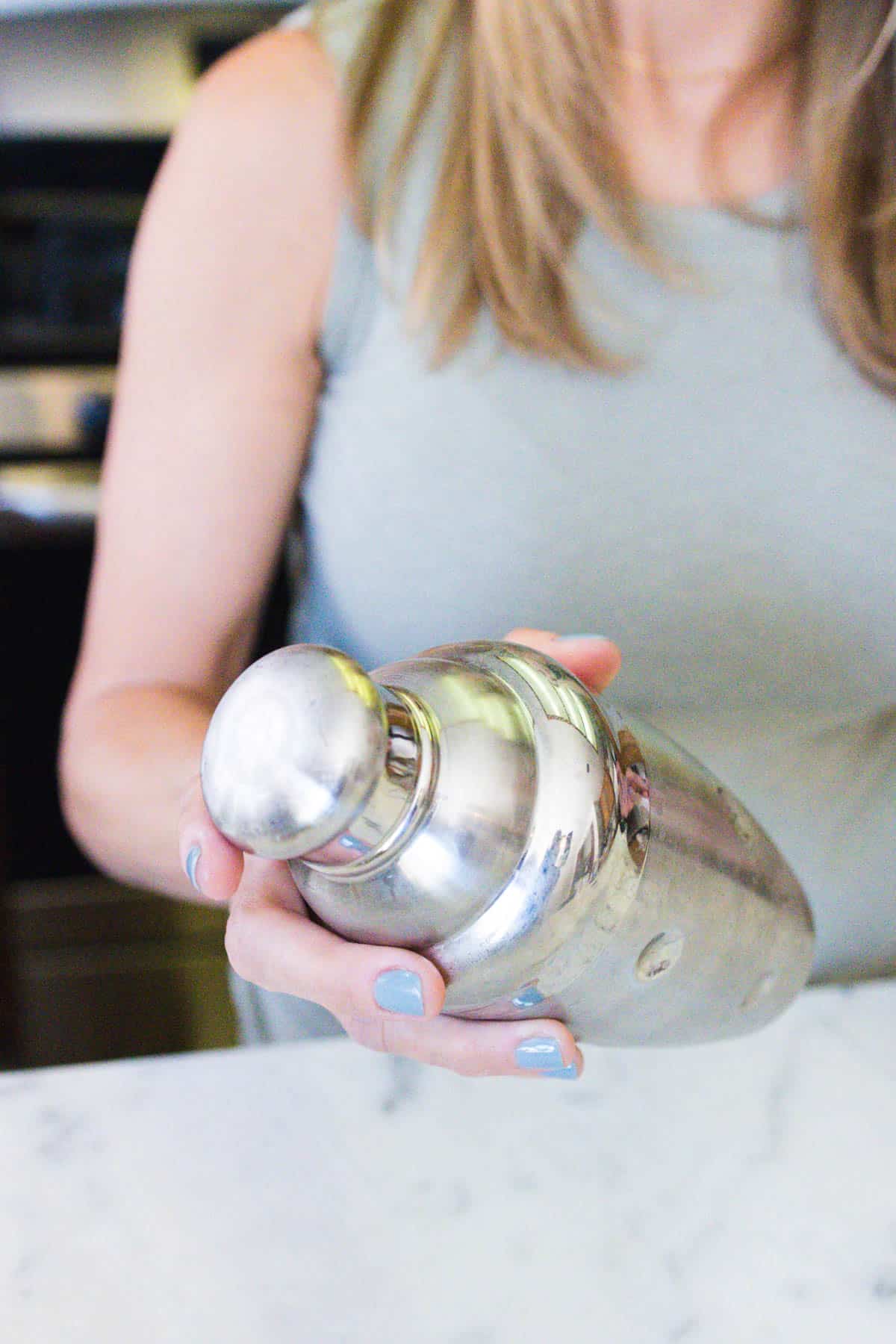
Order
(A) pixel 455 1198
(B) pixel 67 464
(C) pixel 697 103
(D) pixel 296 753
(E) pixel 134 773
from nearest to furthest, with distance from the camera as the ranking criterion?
(D) pixel 296 753 → (A) pixel 455 1198 → (E) pixel 134 773 → (C) pixel 697 103 → (B) pixel 67 464

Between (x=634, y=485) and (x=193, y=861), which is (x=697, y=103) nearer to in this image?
(x=634, y=485)

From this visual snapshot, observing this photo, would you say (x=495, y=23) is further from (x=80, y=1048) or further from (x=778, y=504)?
(x=80, y=1048)

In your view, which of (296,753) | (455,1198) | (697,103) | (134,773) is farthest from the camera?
(697,103)

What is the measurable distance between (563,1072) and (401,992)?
0.24 feet

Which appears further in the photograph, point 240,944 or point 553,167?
point 553,167

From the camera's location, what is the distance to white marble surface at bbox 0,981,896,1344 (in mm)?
356

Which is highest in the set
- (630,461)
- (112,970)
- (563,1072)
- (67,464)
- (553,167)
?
(553,167)

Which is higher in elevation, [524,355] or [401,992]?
[524,355]

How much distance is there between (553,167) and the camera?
0.65m

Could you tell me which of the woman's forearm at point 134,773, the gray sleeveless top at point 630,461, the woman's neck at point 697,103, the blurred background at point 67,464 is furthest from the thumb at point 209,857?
the blurred background at point 67,464

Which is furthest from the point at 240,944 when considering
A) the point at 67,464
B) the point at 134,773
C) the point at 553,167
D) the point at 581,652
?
the point at 67,464

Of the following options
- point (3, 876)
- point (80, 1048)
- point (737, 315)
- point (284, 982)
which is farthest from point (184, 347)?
point (80, 1048)

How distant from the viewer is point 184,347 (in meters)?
0.64

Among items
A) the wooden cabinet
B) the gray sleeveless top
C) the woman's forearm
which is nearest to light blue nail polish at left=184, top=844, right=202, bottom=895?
the woman's forearm
